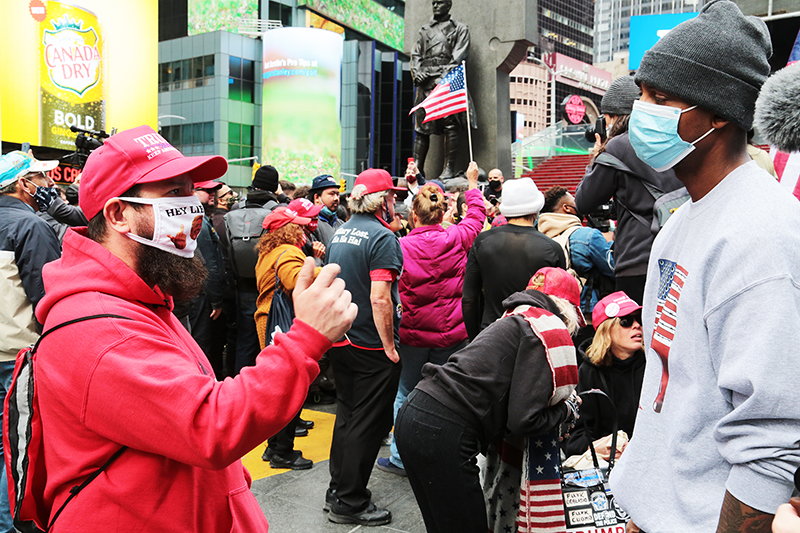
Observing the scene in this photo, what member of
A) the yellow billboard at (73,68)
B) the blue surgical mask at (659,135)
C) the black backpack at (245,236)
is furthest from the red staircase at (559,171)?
the blue surgical mask at (659,135)

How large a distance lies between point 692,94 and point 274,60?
4312 cm

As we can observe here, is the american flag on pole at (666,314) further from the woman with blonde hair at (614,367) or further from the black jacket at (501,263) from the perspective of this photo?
the black jacket at (501,263)

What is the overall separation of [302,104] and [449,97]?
106 feet

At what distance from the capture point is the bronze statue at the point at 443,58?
1251 centimetres

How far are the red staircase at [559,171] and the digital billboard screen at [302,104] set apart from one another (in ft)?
56.8

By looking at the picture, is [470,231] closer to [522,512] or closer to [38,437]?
[522,512]

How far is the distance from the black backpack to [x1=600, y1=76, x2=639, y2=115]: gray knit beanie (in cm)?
385

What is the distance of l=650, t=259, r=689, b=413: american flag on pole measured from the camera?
5.83 feet

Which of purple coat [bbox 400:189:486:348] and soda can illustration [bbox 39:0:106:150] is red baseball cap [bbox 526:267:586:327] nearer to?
purple coat [bbox 400:189:486:348]

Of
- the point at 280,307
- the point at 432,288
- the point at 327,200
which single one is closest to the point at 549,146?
A: the point at 327,200

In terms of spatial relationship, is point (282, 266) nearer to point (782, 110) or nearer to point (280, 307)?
point (280, 307)

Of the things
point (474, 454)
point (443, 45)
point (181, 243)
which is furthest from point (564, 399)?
point (443, 45)

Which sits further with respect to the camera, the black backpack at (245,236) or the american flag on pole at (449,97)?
the american flag on pole at (449,97)

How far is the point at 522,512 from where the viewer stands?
313 cm
